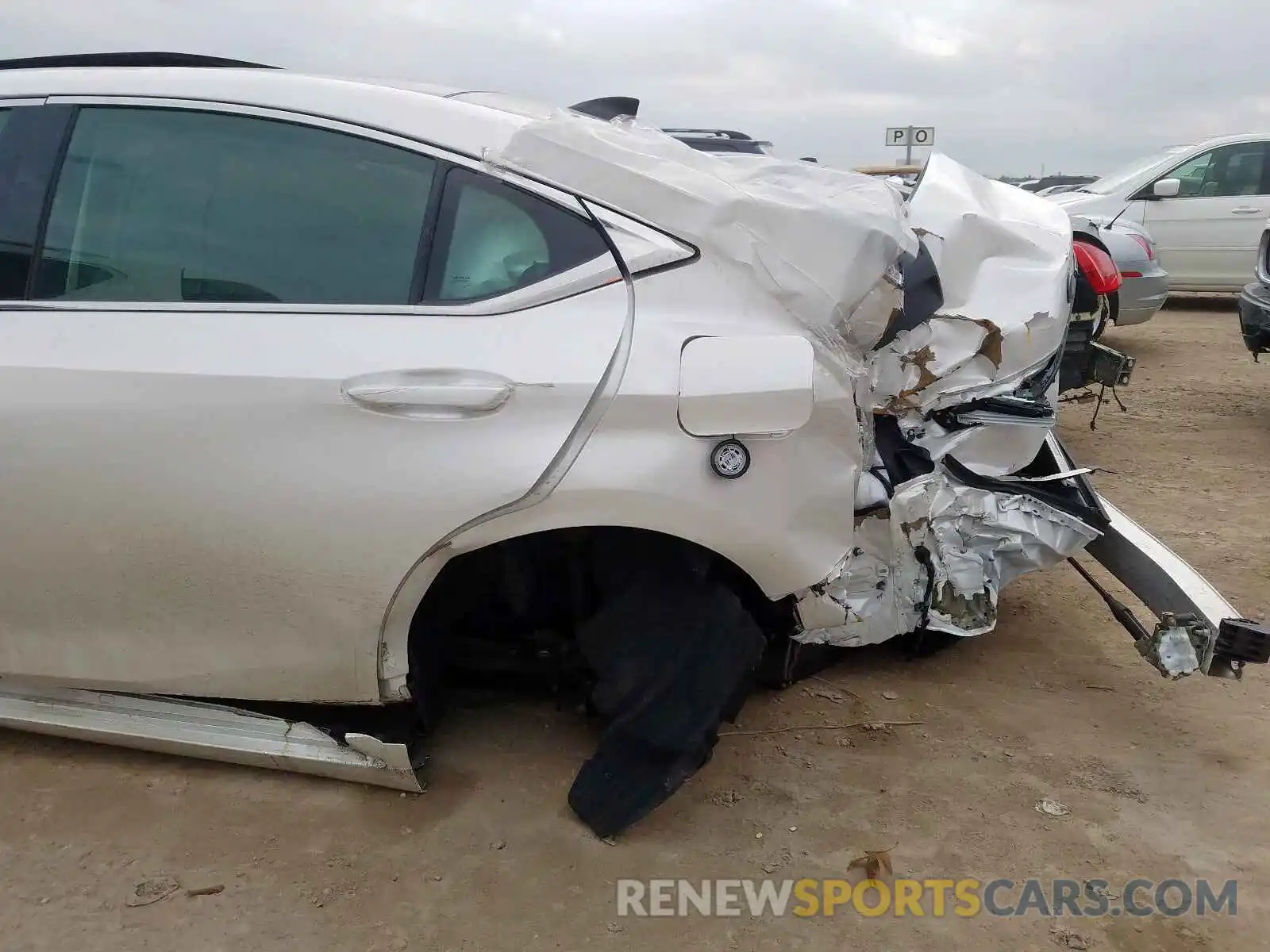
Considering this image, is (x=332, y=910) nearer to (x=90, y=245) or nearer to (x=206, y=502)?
(x=206, y=502)

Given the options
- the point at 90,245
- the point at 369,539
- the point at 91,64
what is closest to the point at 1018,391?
the point at 369,539

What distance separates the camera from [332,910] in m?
2.13

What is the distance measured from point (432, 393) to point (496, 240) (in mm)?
395

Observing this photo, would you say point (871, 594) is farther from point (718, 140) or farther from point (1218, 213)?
point (1218, 213)

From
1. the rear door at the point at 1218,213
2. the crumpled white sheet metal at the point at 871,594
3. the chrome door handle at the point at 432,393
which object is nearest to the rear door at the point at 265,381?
the chrome door handle at the point at 432,393

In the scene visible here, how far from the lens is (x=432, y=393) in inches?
81.9

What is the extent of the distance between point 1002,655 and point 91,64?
3200mm

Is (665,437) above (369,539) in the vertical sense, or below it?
above

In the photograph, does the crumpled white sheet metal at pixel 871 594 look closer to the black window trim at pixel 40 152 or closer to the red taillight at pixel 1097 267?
the red taillight at pixel 1097 267

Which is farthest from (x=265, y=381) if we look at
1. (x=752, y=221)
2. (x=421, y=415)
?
(x=752, y=221)

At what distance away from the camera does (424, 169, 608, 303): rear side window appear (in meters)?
2.17

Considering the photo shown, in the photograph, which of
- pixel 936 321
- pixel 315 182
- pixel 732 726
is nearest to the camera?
pixel 315 182

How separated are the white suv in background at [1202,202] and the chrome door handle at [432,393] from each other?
816 cm

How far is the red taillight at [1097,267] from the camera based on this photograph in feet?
12.5
